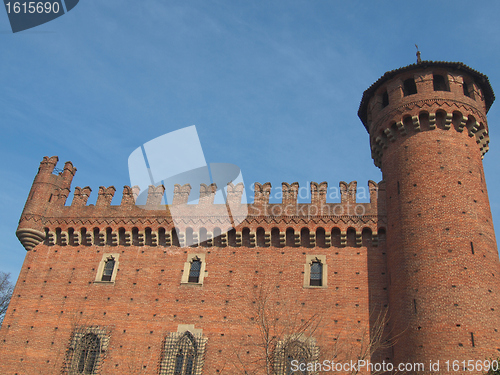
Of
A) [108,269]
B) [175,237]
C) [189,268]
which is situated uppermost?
[175,237]

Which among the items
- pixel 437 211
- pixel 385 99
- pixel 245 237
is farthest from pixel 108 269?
pixel 385 99

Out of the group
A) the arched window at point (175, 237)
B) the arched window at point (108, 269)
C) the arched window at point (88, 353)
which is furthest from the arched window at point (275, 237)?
the arched window at point (88, 353)

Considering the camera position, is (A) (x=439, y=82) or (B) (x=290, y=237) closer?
(B) (x=290, y=237)

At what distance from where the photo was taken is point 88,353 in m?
19.8

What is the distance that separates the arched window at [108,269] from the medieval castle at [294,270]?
69mm

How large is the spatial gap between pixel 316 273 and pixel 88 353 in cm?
1011

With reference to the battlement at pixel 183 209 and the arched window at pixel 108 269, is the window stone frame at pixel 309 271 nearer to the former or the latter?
the battlement at pixel 183 209

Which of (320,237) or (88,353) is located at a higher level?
(320,237)

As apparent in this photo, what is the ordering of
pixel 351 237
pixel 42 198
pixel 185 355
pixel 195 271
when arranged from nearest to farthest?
pixel 185 355, pixel 351 237, pixel 195 271, pixel 42 198

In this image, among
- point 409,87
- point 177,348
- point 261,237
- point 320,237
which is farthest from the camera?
point 409,87

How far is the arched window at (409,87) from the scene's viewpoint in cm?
2342

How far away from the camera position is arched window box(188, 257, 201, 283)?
21141 mm

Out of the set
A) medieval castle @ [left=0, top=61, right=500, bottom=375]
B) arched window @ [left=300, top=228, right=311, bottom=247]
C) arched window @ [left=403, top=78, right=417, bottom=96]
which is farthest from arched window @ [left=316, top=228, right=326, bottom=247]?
arched window @ [left=403, top=78, right=417, bottom=96]

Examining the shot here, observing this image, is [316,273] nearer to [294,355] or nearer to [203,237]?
[294,355]
